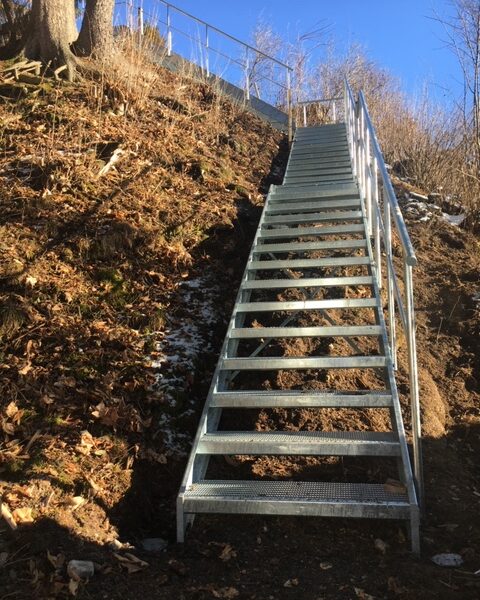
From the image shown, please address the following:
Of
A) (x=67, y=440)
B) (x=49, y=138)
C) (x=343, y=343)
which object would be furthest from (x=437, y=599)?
(x=49, y=138)

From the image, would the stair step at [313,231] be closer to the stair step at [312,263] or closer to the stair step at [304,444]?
the stair step at [312,263]

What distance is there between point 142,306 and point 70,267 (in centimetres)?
83

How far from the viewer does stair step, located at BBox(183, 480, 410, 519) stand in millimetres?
2729

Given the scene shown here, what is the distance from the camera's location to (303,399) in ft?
11.6

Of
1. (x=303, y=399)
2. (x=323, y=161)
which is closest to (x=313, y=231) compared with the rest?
(x=303, y=399)

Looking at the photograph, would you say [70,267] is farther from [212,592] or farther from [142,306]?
[212,592]

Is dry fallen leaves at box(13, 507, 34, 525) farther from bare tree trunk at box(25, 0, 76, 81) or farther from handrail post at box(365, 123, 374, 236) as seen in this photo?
bare tree trunk at box(25, 0, 76, 81)

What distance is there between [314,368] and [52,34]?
7.52m

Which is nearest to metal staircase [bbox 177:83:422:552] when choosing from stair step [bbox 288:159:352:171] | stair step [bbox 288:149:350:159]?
stair step [bbox 288:159:352:171]

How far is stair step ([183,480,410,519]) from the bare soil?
0.22 meters

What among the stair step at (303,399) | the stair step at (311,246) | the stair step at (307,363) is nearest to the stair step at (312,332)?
the stair step at (307,363)

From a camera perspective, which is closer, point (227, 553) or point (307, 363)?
point (227, 553)

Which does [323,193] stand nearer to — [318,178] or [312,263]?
[318,178]

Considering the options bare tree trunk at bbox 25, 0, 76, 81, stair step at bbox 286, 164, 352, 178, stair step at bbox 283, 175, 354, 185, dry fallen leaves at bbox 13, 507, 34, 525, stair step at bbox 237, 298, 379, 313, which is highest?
bare tree trunk at bbox 25, 0, 76, 81
